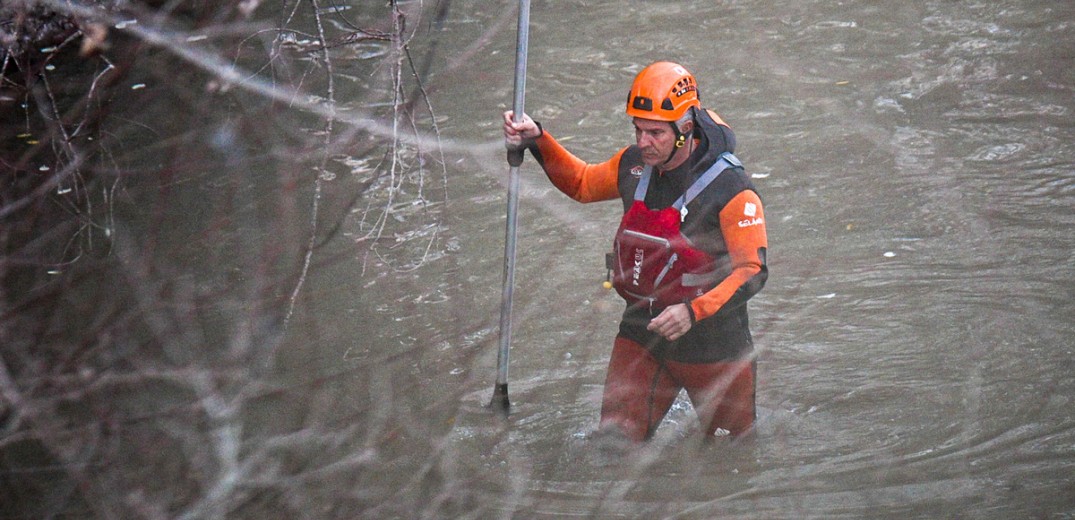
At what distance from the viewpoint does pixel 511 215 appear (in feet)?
17.3

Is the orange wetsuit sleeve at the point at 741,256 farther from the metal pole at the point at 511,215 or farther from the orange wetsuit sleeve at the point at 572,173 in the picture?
the metal pole at the point at 511,215

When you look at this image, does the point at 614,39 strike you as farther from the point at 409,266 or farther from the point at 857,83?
the point at 409,266

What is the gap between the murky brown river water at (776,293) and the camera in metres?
5.49

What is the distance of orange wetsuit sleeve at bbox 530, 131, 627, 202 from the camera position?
5.10 meters

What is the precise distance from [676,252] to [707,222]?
181mm

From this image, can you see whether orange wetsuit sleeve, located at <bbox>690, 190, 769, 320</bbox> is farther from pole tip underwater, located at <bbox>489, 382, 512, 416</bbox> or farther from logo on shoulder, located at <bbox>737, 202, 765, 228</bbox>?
pole tip underwater, located at <bbox>489, 382, 512, 416</bbox>

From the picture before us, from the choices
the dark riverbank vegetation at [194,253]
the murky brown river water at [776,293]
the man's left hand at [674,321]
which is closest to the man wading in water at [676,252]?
the man's left hand at [674,321]

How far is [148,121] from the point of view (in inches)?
421

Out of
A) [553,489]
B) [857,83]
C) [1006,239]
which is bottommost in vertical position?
[553,489]

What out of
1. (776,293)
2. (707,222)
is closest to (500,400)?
(707,222)

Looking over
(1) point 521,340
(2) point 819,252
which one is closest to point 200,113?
(1) point 521,340

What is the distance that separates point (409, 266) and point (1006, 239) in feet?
13.4

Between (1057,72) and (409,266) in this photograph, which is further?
(1057,72)

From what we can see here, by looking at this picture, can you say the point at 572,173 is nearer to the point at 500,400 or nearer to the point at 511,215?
the point at 511,215
